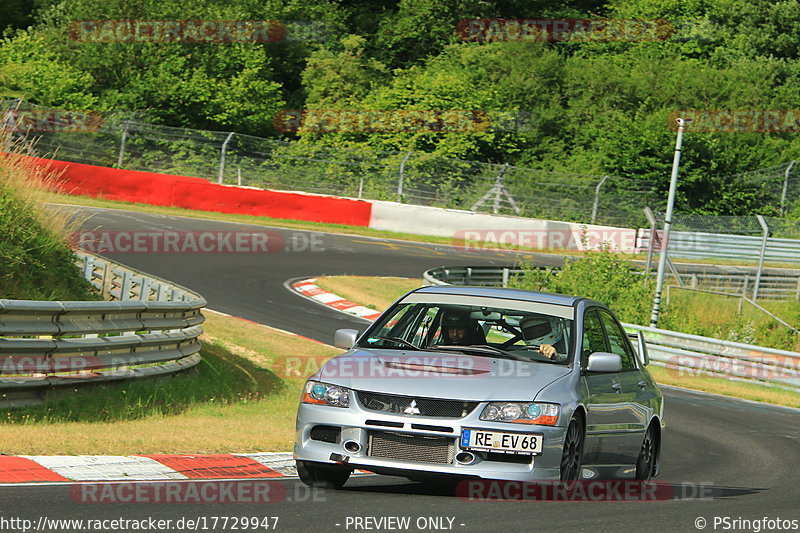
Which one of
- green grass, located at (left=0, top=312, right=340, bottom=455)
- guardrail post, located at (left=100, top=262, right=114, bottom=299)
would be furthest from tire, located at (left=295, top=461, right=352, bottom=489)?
guardrail post, located at (left=100, top=262, right=114, bottom=299)

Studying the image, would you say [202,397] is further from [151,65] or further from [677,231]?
[151,65]

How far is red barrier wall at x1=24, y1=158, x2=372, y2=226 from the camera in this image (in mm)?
34750

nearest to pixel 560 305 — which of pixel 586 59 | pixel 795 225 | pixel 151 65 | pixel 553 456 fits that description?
pixel 553 456

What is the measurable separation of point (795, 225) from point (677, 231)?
3971 mm

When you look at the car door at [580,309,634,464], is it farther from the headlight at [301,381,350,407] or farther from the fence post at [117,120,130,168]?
the fence post at [117,120,130,168]

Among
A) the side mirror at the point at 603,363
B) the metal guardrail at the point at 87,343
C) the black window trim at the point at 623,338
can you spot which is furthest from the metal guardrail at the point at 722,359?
the side mirror at the point at 603,363

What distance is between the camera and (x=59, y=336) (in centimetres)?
1055

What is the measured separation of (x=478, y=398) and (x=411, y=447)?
531mm

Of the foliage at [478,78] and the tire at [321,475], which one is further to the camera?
the foliage at [478,78]

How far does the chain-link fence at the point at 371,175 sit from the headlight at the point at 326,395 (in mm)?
29599

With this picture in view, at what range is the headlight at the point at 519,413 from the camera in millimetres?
7031

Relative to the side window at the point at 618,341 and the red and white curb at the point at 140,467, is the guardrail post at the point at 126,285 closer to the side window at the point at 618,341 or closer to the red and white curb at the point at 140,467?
the red and white curb at the point at 140,467

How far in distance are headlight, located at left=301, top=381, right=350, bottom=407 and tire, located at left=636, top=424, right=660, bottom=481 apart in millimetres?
2826

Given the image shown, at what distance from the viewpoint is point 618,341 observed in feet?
30.5
